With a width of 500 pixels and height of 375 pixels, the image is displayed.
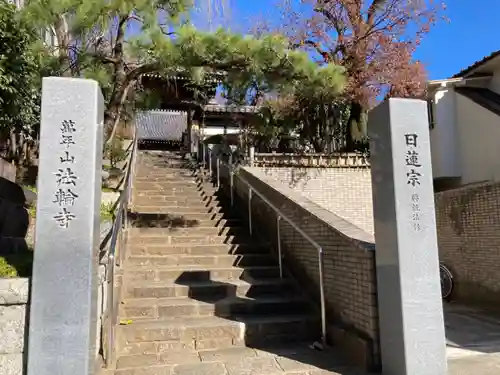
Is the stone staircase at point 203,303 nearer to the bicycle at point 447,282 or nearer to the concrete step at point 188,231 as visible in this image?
the concrete step at point 188,231

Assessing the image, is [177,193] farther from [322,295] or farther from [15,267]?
[15,267]

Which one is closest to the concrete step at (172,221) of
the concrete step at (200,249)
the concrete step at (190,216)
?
the concrete step at (190,216)

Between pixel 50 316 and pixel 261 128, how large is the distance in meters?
11.9

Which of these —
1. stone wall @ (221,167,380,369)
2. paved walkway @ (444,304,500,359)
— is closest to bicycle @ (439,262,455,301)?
paved walkway @ (444,304,500,359)

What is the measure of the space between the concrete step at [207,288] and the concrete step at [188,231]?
4.84 feet

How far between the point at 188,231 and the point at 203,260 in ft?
3.38

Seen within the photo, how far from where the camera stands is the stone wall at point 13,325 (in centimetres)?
353

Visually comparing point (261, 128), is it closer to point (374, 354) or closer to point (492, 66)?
point (492, 66)

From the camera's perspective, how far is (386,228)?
426 centimetres

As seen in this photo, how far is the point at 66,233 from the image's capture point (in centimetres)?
370

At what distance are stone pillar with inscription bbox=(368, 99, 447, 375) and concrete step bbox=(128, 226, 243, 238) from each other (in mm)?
3778

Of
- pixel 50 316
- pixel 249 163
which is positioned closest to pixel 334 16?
pixel 249 163

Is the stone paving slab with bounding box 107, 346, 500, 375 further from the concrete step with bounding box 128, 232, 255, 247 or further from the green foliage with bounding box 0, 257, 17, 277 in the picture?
the concrete step with bounding box 128, 232, 255, 247

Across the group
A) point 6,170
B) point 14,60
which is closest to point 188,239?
point 6,170
